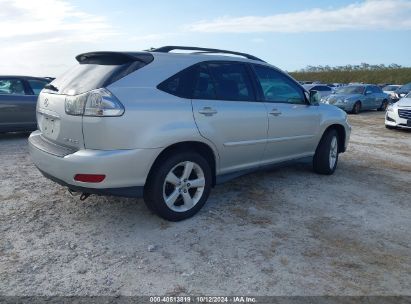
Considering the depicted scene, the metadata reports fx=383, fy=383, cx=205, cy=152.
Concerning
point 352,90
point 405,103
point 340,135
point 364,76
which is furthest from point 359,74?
point 340,135

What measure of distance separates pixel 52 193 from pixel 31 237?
50.7 inches

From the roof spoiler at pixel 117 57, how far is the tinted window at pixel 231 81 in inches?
30.9

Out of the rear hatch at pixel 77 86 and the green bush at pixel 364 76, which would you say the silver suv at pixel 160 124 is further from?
the green bush at pixel 364 76

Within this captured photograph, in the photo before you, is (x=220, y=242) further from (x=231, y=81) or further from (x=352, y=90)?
(x=352, y=90)

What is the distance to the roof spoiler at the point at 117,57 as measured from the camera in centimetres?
372

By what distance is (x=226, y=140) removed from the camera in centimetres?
428

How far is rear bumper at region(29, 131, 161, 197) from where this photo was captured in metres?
3.39

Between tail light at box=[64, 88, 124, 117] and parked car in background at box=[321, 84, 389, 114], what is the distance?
1622cm

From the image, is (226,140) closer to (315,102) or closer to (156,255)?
(156,255)

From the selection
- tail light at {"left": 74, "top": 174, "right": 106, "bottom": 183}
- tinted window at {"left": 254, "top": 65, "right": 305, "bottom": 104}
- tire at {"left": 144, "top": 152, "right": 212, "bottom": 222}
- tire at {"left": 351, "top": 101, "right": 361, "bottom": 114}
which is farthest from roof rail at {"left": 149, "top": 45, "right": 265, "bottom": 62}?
tire at {"left": 351, "top": 101, "right": 361, "bottom": 114}

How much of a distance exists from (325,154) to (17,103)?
6.79 meters

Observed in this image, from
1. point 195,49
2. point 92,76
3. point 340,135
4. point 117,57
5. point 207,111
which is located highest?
point 195,49

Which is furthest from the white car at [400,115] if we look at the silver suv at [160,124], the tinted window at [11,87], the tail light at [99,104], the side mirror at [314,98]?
the tail light at [99,104]

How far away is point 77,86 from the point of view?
367cm
